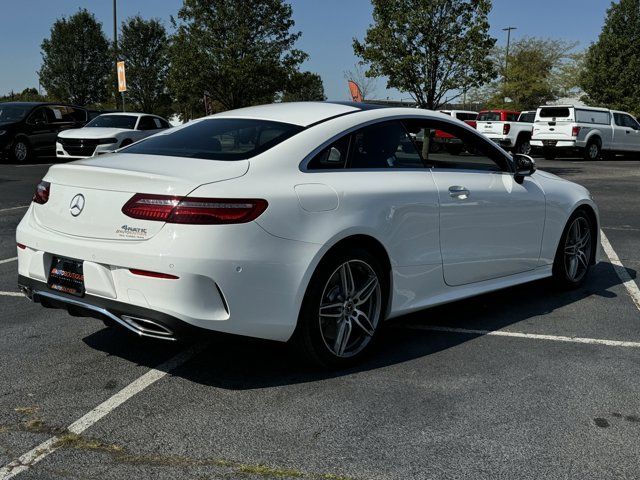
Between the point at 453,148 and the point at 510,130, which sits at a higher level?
the point at 510,130

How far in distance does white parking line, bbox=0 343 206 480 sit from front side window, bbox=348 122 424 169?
1.52m

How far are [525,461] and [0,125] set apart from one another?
19.8m

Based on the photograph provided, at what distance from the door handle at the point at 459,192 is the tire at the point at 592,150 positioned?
23.3 meters

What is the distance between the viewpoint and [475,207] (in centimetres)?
485

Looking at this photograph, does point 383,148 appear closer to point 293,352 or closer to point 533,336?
point 293,352

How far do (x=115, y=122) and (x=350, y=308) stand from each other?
1731 centimetres

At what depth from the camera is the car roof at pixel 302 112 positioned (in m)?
4.30

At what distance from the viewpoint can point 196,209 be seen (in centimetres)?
346

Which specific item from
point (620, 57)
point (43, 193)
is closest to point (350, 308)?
point (43, 193)

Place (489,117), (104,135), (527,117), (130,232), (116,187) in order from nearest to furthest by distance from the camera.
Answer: (130,232) < (116,187) < (104,135) < (489,117) < (527,117)

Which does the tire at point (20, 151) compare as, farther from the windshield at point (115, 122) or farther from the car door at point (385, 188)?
→ the car door at point (385, 188)

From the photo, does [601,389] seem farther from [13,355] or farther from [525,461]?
[13,355]

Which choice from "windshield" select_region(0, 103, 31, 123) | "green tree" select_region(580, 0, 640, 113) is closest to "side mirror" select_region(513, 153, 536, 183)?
"windshield" select_region(0, 103, 31, 123)

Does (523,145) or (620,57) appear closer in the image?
(523,145)
